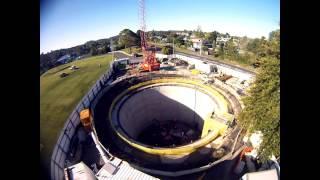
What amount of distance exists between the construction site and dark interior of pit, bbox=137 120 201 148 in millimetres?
91

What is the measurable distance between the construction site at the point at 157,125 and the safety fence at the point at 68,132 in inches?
2.5

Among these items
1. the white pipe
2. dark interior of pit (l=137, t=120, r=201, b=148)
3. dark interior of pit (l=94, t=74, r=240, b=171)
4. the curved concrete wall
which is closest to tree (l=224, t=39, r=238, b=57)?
the curved concrete wall

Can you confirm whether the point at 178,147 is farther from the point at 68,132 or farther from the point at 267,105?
the point at 68,132

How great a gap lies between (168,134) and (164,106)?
11.2 feet

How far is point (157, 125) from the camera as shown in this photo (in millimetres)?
26641

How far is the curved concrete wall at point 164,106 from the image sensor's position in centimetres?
2275

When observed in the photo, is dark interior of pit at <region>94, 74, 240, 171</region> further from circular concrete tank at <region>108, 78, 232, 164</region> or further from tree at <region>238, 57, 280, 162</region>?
tree at <region>238, 57, 280, 162</region>

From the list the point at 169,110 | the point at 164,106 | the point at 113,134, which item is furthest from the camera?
the point at 169,110

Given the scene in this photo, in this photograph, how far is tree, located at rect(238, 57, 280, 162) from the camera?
1193 centimetres

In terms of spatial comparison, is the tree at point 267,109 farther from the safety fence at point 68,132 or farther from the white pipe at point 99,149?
the safety fence at point 68,132

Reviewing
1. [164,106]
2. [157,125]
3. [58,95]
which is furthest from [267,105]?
[157,125]
